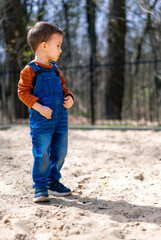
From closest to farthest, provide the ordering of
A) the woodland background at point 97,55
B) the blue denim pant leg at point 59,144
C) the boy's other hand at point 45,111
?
1. the boy's other hand at point 45,111
2. the blue denim pant leg at point 59,144
3. the woodland background at point 97,55

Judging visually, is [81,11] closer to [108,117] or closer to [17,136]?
[108,117]

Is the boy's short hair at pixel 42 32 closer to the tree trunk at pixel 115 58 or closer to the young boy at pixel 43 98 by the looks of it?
the young boy at pixel 43 98

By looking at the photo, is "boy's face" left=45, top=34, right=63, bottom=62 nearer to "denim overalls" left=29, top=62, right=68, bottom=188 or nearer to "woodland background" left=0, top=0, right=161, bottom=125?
"denim overalls" left=29, top=62, right=68, bottom=188

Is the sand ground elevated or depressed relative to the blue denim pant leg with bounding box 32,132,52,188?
depressed

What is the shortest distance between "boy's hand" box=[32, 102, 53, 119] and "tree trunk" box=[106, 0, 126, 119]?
23.6 feet

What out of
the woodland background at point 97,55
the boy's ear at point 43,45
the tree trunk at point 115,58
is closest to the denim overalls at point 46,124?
the boy's ear at point 43,45

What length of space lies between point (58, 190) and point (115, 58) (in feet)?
24.2

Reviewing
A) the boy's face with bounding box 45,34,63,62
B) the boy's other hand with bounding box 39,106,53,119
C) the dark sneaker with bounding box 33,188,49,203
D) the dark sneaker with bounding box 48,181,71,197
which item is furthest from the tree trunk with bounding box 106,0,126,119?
the boy's other hand with bounding box 39,106,53,119

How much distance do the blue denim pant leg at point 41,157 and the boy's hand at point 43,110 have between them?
0.59 ft

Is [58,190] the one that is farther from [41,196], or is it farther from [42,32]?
[42,32]

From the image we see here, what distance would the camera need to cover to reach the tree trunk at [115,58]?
30.8 ft

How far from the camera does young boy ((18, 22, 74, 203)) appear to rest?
2480 mm

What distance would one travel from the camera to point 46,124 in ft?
8.21

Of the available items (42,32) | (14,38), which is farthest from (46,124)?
(14,38)
